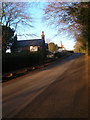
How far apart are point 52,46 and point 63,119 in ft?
144

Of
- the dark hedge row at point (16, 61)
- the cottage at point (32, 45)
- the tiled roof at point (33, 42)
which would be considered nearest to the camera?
the dark hedge row at point (16, 61)

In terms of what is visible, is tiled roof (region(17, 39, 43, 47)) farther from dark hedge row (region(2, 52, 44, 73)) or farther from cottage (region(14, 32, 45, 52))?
dark hedge row (region(2, 52, 44, 73))

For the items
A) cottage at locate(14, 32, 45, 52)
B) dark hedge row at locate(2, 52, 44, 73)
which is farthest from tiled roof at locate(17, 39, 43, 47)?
dark hedge row at locate(2, 52, 44, 73)

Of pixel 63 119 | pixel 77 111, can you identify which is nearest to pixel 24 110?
pixel 63 119

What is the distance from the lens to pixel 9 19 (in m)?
14.1

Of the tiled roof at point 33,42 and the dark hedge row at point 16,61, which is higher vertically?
the tiled roof at point 33,42

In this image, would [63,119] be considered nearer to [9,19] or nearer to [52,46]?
[9,19]

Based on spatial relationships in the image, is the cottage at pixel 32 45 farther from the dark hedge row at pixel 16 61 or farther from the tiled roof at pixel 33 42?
the dark hedge row at pixel 16 61

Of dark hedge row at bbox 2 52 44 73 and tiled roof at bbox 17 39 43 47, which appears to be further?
tiled roof at bbox 17 39 43 47

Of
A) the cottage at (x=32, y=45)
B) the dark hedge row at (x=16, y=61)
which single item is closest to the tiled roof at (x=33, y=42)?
the cottage at (x=32, y=45)

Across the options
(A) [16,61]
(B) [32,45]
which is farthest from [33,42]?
(A) [16,61]

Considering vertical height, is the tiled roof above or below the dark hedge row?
above

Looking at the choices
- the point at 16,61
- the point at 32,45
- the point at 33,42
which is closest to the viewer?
the point at 16,61

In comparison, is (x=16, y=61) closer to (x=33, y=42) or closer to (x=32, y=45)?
(x=32, y=45)
